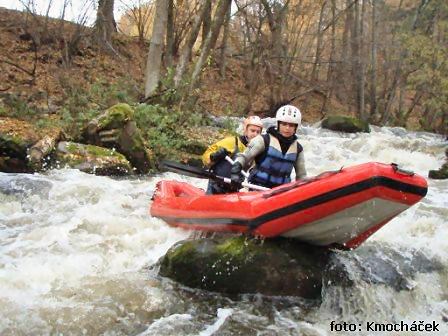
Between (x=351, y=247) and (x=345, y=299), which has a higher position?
(x=351, y=247)

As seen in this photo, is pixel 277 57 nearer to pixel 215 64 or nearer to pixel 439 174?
pixel 215 64

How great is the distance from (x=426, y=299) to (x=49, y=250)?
12.7ft

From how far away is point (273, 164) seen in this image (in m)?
5.34

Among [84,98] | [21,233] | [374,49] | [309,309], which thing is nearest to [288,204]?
[309,309]

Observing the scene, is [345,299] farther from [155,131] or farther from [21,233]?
[155,131]

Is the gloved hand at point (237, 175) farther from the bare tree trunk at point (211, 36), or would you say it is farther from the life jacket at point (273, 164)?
the bare tree trunk at point (211, 36)

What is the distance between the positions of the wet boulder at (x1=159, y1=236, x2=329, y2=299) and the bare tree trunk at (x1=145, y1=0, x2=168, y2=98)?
8071mm

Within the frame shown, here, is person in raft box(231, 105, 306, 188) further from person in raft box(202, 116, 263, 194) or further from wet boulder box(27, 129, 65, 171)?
wet boulder box(27, 129, 65, 171)

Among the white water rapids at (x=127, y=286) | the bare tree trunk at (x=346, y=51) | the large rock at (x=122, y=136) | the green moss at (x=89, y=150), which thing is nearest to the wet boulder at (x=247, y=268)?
the white water rapids at (x=127, y=286)

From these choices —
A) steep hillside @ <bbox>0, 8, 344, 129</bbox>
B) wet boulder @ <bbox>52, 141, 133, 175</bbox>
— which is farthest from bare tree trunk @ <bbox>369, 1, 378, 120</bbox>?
wet boulder @ <bbox>52, 141, 133, 175</bbox>

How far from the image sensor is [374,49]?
869 inches

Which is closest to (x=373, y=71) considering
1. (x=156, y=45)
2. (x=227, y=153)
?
(x=156, y=45)

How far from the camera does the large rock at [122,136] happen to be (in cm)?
982

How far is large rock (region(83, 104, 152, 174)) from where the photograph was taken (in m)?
9.82
